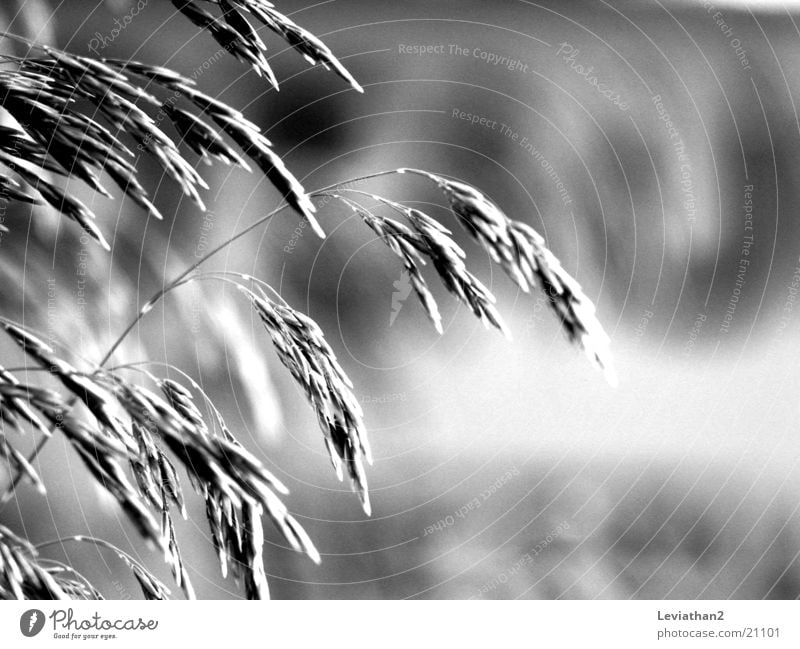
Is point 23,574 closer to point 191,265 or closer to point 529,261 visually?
point 191,265

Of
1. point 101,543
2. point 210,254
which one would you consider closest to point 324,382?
point 210,254

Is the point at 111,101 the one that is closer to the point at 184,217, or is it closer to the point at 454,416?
the point at 184,217

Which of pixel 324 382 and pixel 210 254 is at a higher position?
pixel 210 254

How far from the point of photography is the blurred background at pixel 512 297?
76cm
